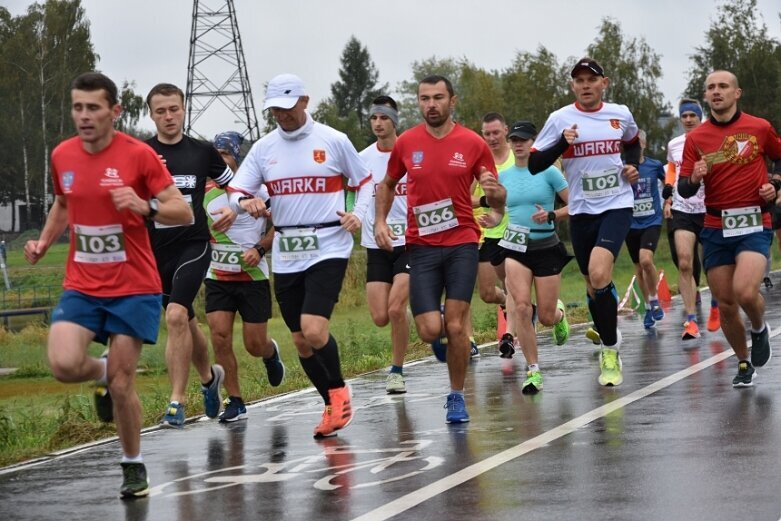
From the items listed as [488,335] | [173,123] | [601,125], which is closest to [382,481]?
[173,123]

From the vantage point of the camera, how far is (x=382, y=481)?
337 inches

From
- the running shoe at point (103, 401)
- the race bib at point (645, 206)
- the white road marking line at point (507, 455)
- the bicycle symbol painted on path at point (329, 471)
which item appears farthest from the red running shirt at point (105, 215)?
the race bib at point (645, 206)

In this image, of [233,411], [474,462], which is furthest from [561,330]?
[474,462]

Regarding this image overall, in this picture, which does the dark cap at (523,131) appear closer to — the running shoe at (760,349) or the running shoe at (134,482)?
the running shoe at (760,349)

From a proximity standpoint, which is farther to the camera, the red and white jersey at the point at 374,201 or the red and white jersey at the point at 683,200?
the red and white jersey at the point at 683,200

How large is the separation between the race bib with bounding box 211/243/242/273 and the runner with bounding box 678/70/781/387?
336cm

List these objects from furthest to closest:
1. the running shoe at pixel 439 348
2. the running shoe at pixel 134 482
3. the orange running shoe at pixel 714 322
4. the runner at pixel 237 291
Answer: the orange running shoe at pixel 714 322, the running shoe at pixel 439 348, the runner at pixel 237 291, the running shoe at pixel 134 482

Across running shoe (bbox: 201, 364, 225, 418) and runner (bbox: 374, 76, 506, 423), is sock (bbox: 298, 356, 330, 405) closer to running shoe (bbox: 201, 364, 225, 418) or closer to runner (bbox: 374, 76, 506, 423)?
runner (bbox: 374, 76, 506, 423)

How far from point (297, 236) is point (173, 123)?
5.31ft

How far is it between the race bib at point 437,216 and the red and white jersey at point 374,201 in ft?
8.73

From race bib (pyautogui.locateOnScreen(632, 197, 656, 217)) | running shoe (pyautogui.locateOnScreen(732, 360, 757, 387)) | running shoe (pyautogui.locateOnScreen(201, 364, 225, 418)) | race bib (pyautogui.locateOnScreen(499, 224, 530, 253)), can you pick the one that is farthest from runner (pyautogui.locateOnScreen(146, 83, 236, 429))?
race bib (pyautogui.locateOnScreen(632, 197, 656, 217))

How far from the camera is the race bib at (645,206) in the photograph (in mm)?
18766

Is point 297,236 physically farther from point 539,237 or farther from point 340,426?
point 539,237

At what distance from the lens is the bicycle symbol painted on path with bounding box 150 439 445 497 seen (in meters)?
8.65
